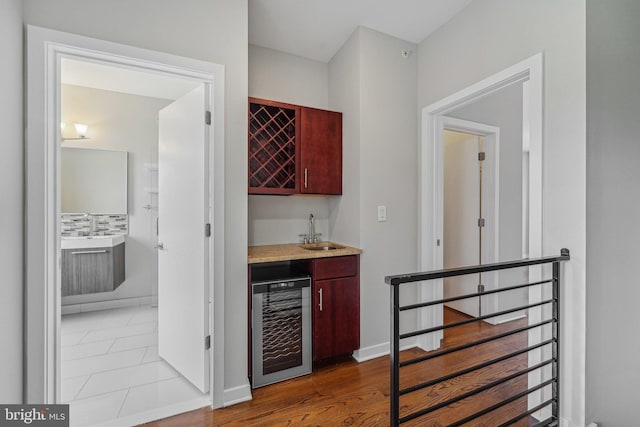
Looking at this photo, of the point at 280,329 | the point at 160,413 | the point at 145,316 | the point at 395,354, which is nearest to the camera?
the point at 395,354

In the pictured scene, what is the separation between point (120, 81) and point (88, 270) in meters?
2.19

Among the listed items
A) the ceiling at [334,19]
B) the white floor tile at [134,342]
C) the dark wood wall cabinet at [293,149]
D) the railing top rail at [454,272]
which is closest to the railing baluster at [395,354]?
the railing top rail at [454,272]

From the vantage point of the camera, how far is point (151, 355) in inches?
99.5

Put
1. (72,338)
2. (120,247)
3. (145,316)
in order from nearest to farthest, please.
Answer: (72,338)
(145,316)
(120,247)

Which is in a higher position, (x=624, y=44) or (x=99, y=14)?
(x=99, y=14)

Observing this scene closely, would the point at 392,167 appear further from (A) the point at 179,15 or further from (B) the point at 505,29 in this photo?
(A) the point at 179,15

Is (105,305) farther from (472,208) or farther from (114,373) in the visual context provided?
(472,208)

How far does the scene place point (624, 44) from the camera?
1707 millimetres

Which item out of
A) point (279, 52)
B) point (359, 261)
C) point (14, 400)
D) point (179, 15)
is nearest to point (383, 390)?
point (359, 261)

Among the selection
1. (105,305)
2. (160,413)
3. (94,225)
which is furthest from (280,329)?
(94,225)

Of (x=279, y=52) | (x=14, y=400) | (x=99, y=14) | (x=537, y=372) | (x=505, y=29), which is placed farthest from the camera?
(x=279, y=52)

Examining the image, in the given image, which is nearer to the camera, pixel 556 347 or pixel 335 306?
pixel 556 347

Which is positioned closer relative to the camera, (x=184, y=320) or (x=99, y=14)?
(x=99, y=14)

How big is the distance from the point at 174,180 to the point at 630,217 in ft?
9.94
